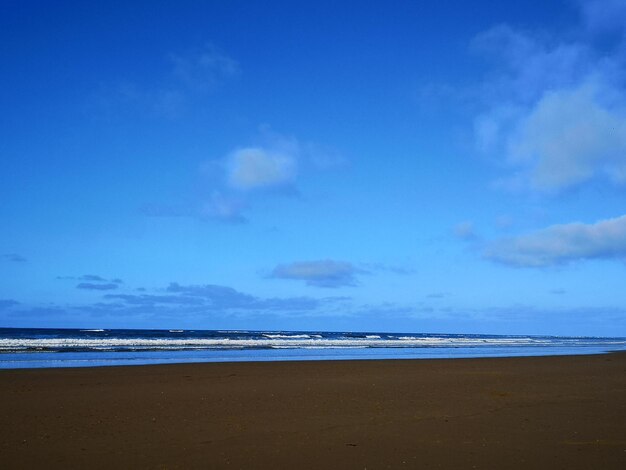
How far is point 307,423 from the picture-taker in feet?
33.7

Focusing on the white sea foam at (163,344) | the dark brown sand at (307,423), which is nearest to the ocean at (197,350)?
the white sea foam at (163,344)

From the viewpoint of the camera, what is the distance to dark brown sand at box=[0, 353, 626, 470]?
767 centimetres

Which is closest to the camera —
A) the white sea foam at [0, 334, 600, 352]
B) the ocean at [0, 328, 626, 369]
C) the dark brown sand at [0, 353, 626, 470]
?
the dark brown sand at [0, 353, 626, 470]

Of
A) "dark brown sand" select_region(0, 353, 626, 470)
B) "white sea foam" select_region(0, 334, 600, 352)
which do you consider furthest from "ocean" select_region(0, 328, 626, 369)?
"dark brown sand" select_region(0, 353, 626, 470)

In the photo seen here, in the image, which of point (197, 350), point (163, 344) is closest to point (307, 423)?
point (197, 350)

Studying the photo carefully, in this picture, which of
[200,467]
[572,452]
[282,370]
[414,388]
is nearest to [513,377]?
[414,388]

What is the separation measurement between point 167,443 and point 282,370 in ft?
44.6

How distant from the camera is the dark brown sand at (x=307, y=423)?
767 centimetres

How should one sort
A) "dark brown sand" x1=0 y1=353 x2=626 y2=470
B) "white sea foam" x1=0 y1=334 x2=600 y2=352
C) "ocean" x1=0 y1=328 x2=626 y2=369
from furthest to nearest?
"white sea foam" x1=0 y1=334 x2=600 y2=352 < "ocean" x1=0 y1=328 x2=626 y2=369 < "dark brown sand" x1=0 y1=353 x2=626 y2=470

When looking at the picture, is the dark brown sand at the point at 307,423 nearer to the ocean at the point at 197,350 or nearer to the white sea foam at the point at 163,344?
the ocean at the point at 197,350

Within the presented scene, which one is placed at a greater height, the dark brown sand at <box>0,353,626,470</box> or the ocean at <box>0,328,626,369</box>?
the ocean at <box>0,328,626,369</box>

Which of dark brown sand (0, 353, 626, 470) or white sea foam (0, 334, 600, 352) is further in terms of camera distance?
white sea foam (0, 334, 600, 352)

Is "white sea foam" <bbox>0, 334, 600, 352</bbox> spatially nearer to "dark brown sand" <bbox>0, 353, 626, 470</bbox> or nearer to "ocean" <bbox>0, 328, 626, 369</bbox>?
"ocean" <bbox>0, 328, 626, 369</bbox>

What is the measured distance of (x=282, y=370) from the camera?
71.5ft
